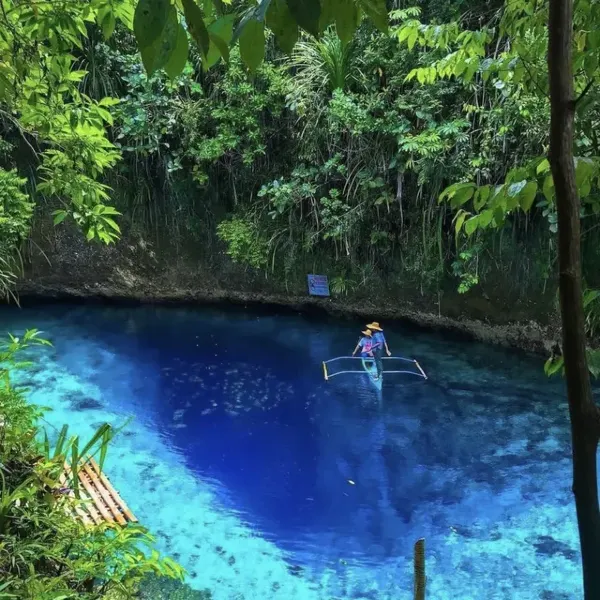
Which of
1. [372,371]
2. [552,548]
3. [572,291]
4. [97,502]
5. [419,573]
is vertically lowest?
[552,548]

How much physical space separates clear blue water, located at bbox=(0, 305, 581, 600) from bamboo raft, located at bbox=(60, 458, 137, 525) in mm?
540

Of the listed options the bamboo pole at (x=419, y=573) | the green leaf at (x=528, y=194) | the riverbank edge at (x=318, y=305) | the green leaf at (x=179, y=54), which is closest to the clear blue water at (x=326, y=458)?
the riverbank edge at (x=318, y=305)

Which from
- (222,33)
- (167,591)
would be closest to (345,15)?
(222,33)

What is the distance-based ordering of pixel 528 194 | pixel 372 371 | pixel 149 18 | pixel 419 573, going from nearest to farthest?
pixel 149 18, pixel 419 573, pixel 528 194, pixel 372 371

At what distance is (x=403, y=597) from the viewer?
2922 millimetres

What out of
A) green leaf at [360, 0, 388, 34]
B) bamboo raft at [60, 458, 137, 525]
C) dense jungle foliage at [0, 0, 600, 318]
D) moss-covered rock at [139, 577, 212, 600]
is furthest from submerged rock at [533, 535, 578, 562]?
green leaf at [360, 0, 388, 34]

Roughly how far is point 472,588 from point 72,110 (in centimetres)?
294

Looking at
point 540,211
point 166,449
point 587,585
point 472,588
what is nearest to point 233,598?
point 472,588

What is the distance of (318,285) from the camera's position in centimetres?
694

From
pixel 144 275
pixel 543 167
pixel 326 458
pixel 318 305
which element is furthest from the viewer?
pixel 144 275

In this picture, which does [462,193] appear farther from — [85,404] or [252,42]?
[85,404]

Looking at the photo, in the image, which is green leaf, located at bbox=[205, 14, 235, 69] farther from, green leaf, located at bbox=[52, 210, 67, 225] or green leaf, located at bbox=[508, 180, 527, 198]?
green leaf, located at bbox=[52, 210, 67, 225]

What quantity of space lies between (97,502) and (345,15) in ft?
9.27

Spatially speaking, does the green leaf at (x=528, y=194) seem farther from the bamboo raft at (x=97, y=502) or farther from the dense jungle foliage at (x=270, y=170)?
the bamboo raft at (x=97, y=502)
